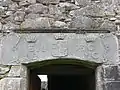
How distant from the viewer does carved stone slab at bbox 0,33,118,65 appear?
10.9 ft

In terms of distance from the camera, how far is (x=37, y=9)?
3.46 meters

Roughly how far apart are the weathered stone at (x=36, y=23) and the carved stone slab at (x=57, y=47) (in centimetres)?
10

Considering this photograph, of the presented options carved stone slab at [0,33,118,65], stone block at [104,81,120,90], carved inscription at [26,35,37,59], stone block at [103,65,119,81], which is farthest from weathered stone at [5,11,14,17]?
stone block at [104,81,120,90]

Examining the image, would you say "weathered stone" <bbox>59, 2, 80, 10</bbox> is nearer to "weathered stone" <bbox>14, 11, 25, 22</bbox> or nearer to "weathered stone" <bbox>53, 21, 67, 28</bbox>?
"weathered stone" <bbox>53, 21, 67, 28</bbox>

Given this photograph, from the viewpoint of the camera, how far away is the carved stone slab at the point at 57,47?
3.32 m

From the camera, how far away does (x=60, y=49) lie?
10.9 feet

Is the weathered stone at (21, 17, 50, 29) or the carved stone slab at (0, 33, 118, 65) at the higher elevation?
the weathered stone at (21, 17, 50, 29)

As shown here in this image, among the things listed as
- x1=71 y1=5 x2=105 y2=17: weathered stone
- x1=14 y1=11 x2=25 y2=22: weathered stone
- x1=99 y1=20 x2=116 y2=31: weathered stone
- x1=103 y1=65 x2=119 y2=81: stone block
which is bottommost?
x1=103 y1=65 x2=119 y2=81: stone block

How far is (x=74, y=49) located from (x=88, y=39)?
0.22 meters

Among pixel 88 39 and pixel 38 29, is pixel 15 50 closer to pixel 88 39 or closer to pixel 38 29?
pixel 38 29

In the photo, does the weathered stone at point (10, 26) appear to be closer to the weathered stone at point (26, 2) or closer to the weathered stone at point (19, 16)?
the weathered stone at point (19, 16)

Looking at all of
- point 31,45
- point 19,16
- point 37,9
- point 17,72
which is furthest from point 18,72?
point 37,9

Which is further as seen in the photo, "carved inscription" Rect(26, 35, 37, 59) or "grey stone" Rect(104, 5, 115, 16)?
"grey stone" Rect(104, 5, 115, 16)

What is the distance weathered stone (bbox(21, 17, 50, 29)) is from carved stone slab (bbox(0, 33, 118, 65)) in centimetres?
10
